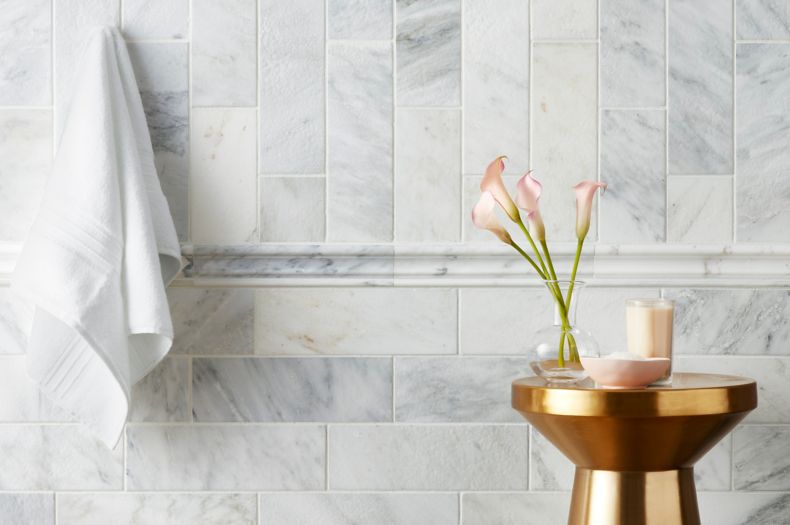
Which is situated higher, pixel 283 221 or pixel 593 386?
pixel 283 221

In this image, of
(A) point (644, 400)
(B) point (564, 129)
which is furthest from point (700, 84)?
(A) point (644, 400)

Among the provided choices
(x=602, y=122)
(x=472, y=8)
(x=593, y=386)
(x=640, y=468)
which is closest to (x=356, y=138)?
(x=472, y=8)

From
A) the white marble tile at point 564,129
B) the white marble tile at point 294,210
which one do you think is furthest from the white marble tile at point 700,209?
the white marble tile at point 294,210

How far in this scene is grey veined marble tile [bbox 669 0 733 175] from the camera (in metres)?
1.42

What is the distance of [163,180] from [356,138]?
33 cm

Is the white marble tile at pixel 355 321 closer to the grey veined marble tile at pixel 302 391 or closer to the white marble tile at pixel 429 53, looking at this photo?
the grey veined marble tile at pixel 302 391

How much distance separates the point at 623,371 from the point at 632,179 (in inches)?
16.4

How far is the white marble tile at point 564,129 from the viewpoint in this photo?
4.66 feet

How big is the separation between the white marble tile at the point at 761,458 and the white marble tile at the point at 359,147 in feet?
2.19

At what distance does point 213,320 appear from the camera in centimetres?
143

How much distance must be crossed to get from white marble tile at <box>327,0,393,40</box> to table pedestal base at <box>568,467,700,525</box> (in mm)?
771

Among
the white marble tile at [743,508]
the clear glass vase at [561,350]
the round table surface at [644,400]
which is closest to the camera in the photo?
the round table surface at [644,400]

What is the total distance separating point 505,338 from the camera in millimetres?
1421

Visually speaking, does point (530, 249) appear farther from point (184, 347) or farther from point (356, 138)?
point (184, 347)
